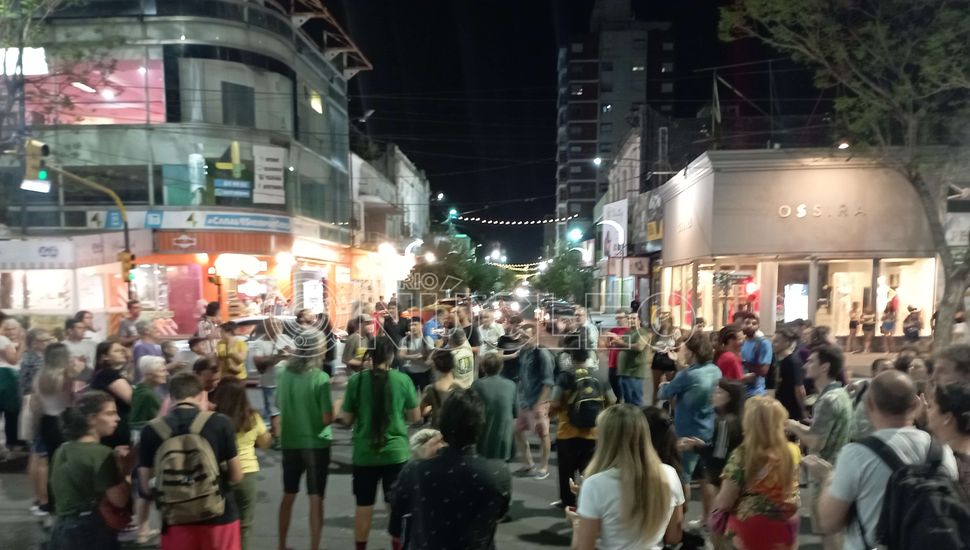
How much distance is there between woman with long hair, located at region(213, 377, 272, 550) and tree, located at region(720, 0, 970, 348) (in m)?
13.3

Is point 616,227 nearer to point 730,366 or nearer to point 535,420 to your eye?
point 535,420

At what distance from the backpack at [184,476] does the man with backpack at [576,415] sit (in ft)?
10.0

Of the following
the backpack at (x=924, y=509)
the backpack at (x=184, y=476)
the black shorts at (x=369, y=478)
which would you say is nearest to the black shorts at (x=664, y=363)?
the black shorts at (x=369, y=478)

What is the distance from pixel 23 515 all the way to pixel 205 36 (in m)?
19.2

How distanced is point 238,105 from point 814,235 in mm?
19159

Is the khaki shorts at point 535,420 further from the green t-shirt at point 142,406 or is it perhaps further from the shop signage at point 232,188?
the shop signage at point 232,188

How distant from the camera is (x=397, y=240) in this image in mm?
40000

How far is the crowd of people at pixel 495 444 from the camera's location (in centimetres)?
261

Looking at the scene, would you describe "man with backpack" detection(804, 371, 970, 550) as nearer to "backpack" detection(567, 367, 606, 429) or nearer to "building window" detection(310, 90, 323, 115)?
"backpack" detection(567, 367, 606, 429)

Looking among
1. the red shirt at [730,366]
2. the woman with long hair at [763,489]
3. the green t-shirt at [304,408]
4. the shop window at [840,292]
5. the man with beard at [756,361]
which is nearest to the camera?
the woman with long hair at [763,489]

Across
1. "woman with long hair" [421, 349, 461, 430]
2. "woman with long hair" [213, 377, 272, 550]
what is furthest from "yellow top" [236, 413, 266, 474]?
"woman with long hair" [421, 349, 461, 430]

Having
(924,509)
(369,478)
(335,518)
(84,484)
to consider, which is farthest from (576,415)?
(84,484)

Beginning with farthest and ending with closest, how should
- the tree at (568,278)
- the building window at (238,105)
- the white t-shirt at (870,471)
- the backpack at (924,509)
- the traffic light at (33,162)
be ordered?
the tree at (568,278), the building window at (238,105), the traffic light at (33,162), the white t-shirt at (870,471), the backpack at (924,509)

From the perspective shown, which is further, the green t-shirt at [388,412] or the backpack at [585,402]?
the backpack at [585,402]
